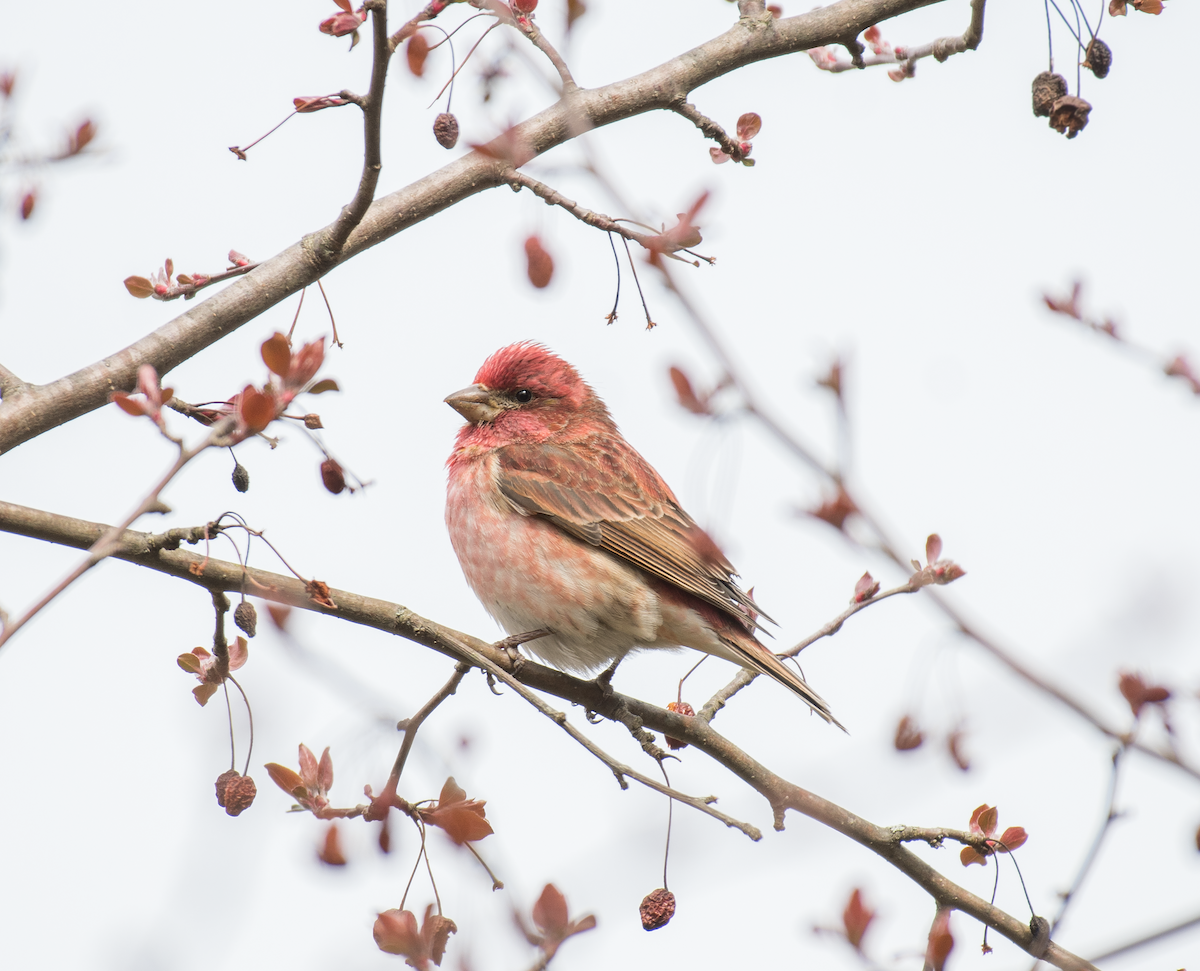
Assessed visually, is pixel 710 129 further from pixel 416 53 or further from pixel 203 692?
pixel 203 692

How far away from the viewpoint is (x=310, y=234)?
496cm

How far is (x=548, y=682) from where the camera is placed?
5852 mm

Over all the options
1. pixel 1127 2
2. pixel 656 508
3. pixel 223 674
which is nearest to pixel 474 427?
pixel 656 508

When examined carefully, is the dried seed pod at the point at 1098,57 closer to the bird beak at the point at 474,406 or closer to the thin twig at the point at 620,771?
the thin twig at the point at 620,771

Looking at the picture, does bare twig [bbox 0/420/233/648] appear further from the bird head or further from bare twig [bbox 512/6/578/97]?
the bird head

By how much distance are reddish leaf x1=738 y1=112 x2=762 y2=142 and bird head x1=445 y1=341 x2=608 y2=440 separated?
11.3ft

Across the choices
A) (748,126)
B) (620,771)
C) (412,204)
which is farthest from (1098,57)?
(620,771)

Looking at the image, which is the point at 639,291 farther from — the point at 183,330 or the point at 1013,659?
the point at 1013,659

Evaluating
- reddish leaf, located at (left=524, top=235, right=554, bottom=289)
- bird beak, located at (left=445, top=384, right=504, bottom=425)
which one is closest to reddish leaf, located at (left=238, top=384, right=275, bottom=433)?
reddish leaf, located at (left=524, top=235, right=554, bottom=289)

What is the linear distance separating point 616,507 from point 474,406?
1315 millimetres

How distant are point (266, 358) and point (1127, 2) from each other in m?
3.76

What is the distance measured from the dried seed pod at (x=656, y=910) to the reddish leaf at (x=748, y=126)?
2.94 metres

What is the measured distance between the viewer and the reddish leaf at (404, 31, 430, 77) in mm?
4406

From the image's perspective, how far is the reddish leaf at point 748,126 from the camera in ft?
16.7
